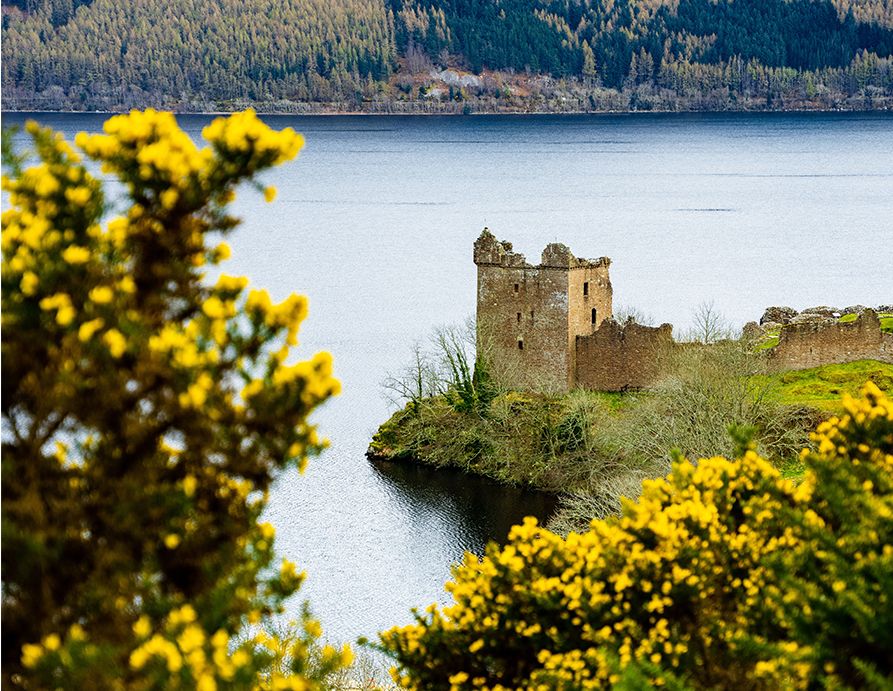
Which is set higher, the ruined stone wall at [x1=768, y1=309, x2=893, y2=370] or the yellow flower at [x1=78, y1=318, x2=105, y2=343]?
the yellow flower at [x1=78, y1=318, x2=105, y2=343]

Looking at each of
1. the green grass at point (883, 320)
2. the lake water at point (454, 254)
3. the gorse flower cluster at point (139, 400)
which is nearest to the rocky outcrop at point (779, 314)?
the green grass at point (883, 320)

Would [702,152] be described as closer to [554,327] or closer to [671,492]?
[554,327]

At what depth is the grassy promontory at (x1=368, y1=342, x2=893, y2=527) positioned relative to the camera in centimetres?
4162

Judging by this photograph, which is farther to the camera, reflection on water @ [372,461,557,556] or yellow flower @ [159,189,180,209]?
reflection on water @ [372,461,557,556]

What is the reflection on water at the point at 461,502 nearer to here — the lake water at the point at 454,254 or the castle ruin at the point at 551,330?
the lake water at the point at 454,254

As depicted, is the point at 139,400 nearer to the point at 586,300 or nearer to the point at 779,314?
the point at 586,300

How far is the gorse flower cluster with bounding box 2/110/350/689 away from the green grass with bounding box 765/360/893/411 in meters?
37.2

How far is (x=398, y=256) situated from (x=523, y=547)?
81.4 metres

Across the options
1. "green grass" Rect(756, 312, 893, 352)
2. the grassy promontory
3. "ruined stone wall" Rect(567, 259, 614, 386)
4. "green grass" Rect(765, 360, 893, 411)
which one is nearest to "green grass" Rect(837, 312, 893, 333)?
"green grass" Rect(756, 312, 893, 352)

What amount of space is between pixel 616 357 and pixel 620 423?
20.6 ft

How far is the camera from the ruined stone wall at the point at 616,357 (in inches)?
1998

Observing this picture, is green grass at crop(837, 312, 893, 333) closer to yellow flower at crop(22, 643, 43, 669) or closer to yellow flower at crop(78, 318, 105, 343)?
yellow flower at crop(78, 318, 105, 343)

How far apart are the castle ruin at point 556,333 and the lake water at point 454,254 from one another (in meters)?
5.49

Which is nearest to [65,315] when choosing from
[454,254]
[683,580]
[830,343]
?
[683,580]
